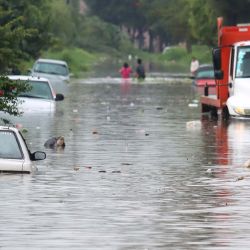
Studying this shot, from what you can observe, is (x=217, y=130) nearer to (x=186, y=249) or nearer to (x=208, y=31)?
(x=186, y=249)

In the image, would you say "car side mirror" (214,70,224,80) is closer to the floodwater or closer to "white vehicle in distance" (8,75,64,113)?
the floodwater

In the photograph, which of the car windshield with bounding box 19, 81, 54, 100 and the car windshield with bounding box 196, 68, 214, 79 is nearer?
the car windshield with bounding box 19, 81, 54, 100

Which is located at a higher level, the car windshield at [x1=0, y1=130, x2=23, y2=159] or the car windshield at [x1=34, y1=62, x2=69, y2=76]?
the car windshield at [x1=0, y1=130, x2=23, y2=159]

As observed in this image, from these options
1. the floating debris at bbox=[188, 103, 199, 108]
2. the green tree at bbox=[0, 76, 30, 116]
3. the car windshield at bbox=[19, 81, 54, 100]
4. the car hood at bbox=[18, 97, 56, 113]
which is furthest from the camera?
the floating debris at bbox=[188, 103, 199, 108]

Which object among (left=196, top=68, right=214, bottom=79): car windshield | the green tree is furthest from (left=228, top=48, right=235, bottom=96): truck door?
(left=196, top=68, right=214, bottom=79): car windshield

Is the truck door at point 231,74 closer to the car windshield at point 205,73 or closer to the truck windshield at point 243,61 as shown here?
the truck windshield at point 243,61

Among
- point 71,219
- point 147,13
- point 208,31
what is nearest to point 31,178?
point 71,219

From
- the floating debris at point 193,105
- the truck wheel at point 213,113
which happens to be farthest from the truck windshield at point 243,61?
the floating debris at point 193,105

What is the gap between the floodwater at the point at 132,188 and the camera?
16.5 metres

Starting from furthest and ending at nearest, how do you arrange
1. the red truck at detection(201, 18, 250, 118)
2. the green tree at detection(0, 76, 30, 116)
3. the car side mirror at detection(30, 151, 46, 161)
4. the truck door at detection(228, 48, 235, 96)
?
the truck door at detection(228, 48, 235, 96) < the red truck at detection(201, 18, 250, 118) < the green tree at detection(0, 76, 30, 116) < the car side mirror at detection(30, 151, 46, 161)

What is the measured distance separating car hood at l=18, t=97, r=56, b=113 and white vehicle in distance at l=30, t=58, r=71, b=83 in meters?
28.6

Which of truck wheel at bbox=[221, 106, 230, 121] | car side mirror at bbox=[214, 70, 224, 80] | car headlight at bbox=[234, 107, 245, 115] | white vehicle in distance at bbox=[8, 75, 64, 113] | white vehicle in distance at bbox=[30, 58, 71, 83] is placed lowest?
white vehicle in distance at bbox=[30, 58, 71, 83]

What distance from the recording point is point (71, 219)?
18.1 m

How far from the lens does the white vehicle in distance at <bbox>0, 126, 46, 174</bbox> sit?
23375mm
